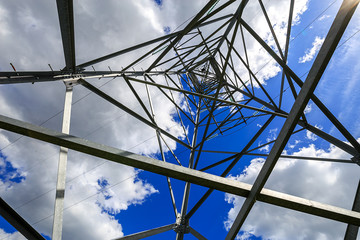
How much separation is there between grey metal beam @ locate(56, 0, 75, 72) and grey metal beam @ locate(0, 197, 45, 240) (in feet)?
8.33

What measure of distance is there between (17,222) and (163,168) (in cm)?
224

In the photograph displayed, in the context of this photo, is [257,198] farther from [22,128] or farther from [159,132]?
[159,132]

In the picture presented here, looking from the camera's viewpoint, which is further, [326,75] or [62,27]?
[326,75]

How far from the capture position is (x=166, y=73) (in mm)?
9820

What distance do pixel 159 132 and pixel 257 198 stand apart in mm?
4667

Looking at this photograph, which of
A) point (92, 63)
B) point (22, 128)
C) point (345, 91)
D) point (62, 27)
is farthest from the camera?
point (345, 91)

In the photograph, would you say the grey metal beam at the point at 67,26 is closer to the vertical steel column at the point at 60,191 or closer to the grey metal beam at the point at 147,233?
the vertical steel column at the point at 60,191

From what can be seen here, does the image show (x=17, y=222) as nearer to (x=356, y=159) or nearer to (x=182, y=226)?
(x=182, y=226)

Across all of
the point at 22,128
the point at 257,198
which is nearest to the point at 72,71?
the point at 22,128

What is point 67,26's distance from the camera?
313 centimetres

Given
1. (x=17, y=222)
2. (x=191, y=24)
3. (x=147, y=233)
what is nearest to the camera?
(x=17, y=222)

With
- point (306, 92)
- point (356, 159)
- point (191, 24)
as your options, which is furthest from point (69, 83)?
point (356, 159)

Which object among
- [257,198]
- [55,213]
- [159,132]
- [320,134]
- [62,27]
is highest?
[320,134]

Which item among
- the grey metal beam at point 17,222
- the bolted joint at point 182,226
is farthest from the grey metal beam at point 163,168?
the bolted joint at point 182,226
